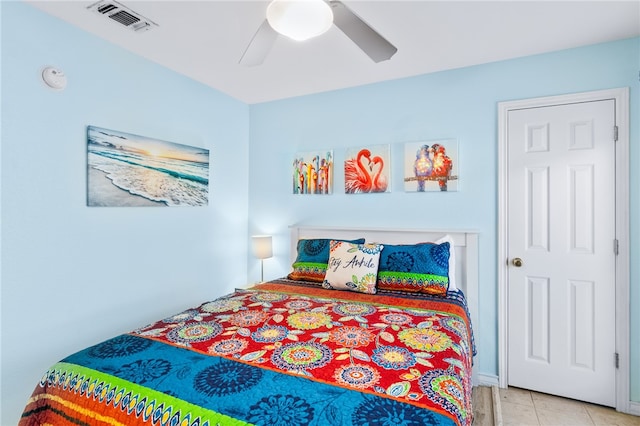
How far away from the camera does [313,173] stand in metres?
3.27

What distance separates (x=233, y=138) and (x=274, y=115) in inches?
19.4

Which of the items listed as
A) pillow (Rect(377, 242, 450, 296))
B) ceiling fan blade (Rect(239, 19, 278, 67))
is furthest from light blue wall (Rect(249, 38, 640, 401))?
ceiling fan blade (Rect(239, 19, 278, 67))

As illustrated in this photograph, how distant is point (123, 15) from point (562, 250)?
324 centimetres

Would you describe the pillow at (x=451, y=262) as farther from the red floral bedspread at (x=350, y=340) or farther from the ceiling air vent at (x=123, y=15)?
the ceiling air vent at (x=123, y=15)

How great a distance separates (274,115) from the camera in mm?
3535

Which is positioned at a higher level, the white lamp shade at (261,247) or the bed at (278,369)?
the white lamp shade at (261,247)

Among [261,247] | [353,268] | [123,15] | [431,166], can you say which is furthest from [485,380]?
[123,15]

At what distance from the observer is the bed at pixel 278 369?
3.28 ft

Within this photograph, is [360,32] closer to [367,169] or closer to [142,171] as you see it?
[367,169]

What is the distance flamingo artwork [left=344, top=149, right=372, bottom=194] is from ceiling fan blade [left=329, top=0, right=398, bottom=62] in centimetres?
134

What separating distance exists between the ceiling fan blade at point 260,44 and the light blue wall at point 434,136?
4.78ft

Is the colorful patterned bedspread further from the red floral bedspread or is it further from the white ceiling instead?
the white ceiling

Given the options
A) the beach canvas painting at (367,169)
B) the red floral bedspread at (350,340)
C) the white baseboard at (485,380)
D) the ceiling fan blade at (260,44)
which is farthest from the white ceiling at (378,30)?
the white baseboard at (485,380)

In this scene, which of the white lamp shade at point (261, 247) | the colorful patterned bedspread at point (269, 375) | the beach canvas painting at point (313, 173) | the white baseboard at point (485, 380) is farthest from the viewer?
the white lamp shade at point (261, 247)
